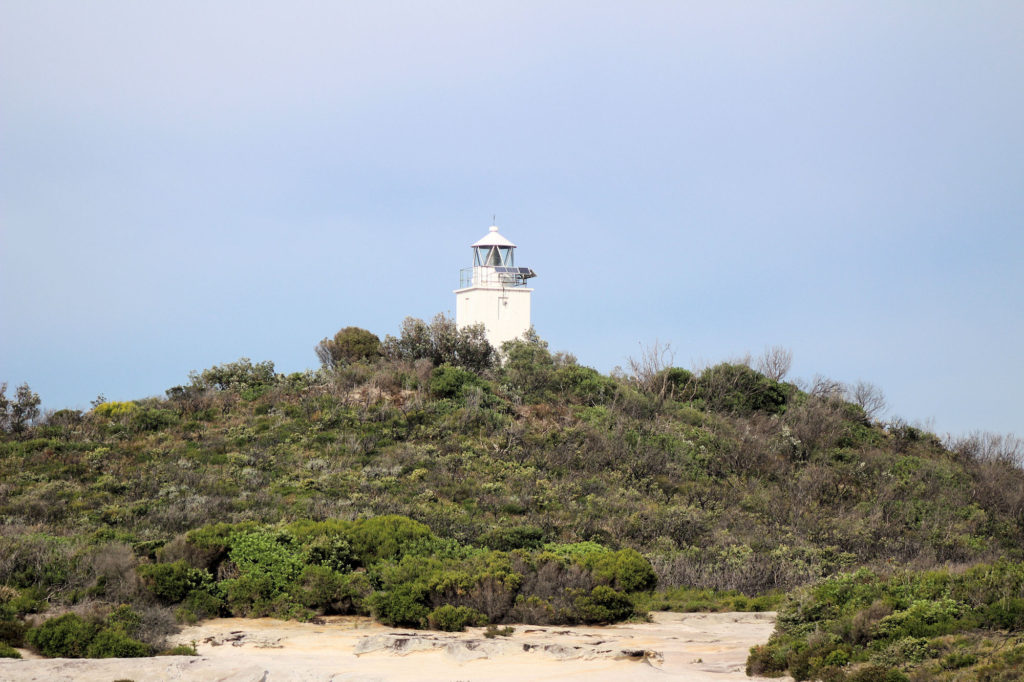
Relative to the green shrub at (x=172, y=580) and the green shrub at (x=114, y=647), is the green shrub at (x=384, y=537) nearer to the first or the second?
the green shrub at (x=172, y=580)

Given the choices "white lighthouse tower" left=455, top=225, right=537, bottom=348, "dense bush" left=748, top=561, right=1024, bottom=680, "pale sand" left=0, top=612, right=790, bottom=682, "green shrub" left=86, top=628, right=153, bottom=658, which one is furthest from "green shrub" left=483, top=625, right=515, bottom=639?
"white lighthouse tower" left=455, top=225, right=537, bottom=348

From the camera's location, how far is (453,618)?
34.8ft

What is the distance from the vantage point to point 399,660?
9031mm

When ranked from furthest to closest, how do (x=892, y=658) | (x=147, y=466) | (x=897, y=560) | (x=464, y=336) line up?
(x=464, y=336), (x=147, y=466), (x=897, y=560), (x=892, y=658)

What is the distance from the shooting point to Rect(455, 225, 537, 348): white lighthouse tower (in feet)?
107

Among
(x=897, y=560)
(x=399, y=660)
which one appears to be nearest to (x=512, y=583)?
(x=399, y=660)

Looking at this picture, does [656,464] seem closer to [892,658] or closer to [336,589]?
[336,589]

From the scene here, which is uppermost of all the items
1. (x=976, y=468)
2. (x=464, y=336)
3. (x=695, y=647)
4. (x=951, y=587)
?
(x=464, y=336)

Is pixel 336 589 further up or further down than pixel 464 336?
further down

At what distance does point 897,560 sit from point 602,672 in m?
9.50

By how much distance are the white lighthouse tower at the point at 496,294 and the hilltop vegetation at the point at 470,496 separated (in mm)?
2917

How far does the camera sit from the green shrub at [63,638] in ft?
30.5

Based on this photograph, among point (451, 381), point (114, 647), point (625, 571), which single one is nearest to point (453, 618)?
point (625, 571)

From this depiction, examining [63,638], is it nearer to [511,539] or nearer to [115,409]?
[511,539]
